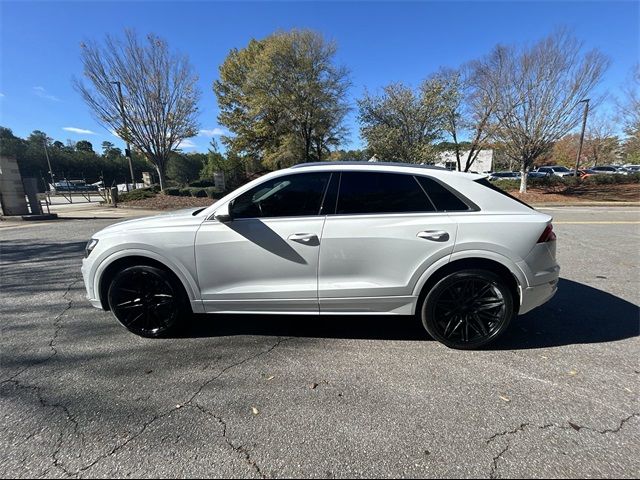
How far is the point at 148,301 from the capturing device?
124 inches

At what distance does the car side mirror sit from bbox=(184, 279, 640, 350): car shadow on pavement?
123 cm

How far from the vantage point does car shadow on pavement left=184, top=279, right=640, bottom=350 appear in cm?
315

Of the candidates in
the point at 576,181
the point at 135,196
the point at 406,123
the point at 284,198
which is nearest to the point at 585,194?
the point at 576,181

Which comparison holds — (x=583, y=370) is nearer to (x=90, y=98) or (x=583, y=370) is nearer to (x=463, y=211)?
(x=463, y=211)

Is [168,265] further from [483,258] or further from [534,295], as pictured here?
[534,295]

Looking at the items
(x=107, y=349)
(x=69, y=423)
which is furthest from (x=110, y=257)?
(x=69, y=423)

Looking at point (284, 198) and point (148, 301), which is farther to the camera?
point (148, 301)

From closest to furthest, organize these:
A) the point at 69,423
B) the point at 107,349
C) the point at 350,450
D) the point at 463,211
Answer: the point at 350,450 < the point at 69,423 < the point at 463,211 < the point at 107,349

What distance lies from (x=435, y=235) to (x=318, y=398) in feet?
5.35

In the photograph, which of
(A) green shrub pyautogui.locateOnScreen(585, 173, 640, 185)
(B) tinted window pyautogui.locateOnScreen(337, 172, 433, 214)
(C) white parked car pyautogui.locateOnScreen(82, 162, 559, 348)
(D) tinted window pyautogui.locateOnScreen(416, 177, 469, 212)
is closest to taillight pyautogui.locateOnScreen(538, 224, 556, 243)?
(C) white parked car pyautogui.locateOnScreen(82, 162, 559, 348)

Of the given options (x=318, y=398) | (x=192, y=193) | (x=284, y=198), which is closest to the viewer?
(x=318, y=398)

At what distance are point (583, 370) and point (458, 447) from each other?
153 cm

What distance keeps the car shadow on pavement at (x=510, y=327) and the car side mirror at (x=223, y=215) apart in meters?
1.23

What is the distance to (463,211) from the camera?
2850 millimetres
